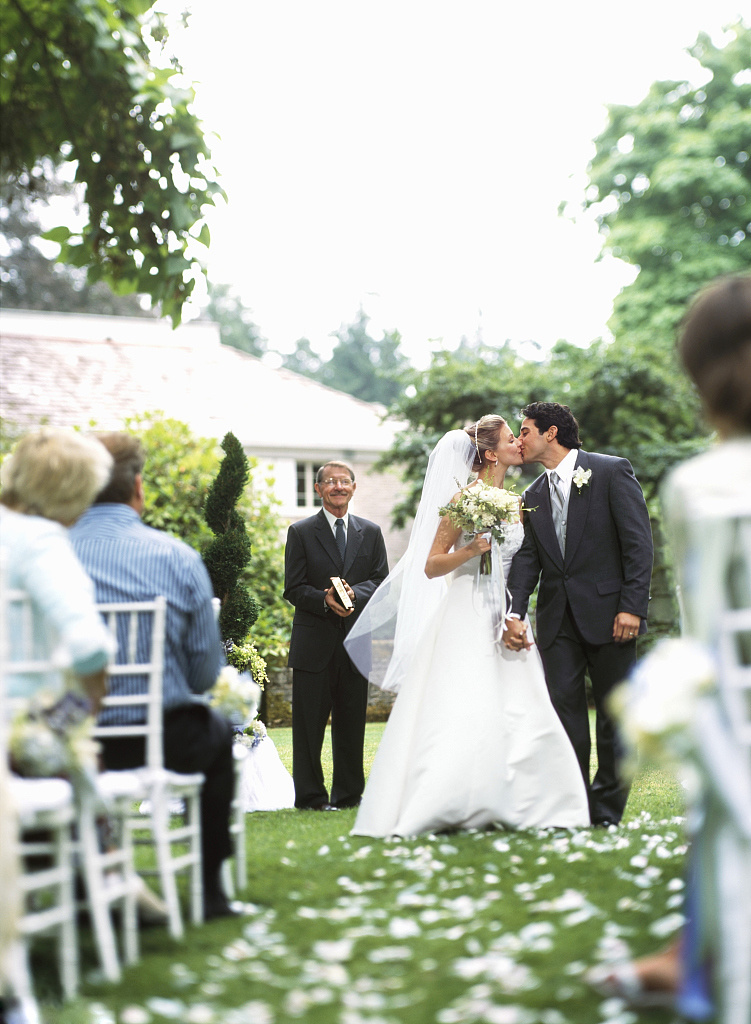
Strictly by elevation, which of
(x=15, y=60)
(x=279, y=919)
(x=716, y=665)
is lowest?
(x=279, y=919)

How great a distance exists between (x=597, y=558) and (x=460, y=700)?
117 centimetres

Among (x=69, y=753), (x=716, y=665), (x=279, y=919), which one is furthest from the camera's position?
(x=279, y=919)

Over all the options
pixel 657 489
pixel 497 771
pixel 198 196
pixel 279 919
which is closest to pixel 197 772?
pixel 279 919

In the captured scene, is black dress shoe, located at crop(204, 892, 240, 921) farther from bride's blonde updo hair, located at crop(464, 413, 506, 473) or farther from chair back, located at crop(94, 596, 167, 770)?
bride's blonde updo hair, located at crop(464, 413, 506, 473)

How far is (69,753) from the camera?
3.29m

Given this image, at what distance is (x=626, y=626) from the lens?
5.89m

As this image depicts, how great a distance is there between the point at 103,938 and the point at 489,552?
3402 mm

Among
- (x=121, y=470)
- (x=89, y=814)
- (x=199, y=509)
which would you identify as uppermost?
(x=199, y=509)

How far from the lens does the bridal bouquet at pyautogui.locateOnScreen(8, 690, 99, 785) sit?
3.18m

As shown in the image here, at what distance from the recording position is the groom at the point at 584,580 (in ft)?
19.6

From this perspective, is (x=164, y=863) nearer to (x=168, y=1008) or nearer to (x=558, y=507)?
(x=168, y=1008)

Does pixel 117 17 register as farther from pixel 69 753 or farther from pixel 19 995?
pixel 19 995

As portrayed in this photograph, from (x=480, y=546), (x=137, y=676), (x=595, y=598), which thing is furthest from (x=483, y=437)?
(x=137, y=676)

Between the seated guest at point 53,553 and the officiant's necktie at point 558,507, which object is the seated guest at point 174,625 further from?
the officiant's necktie at point 558,507
